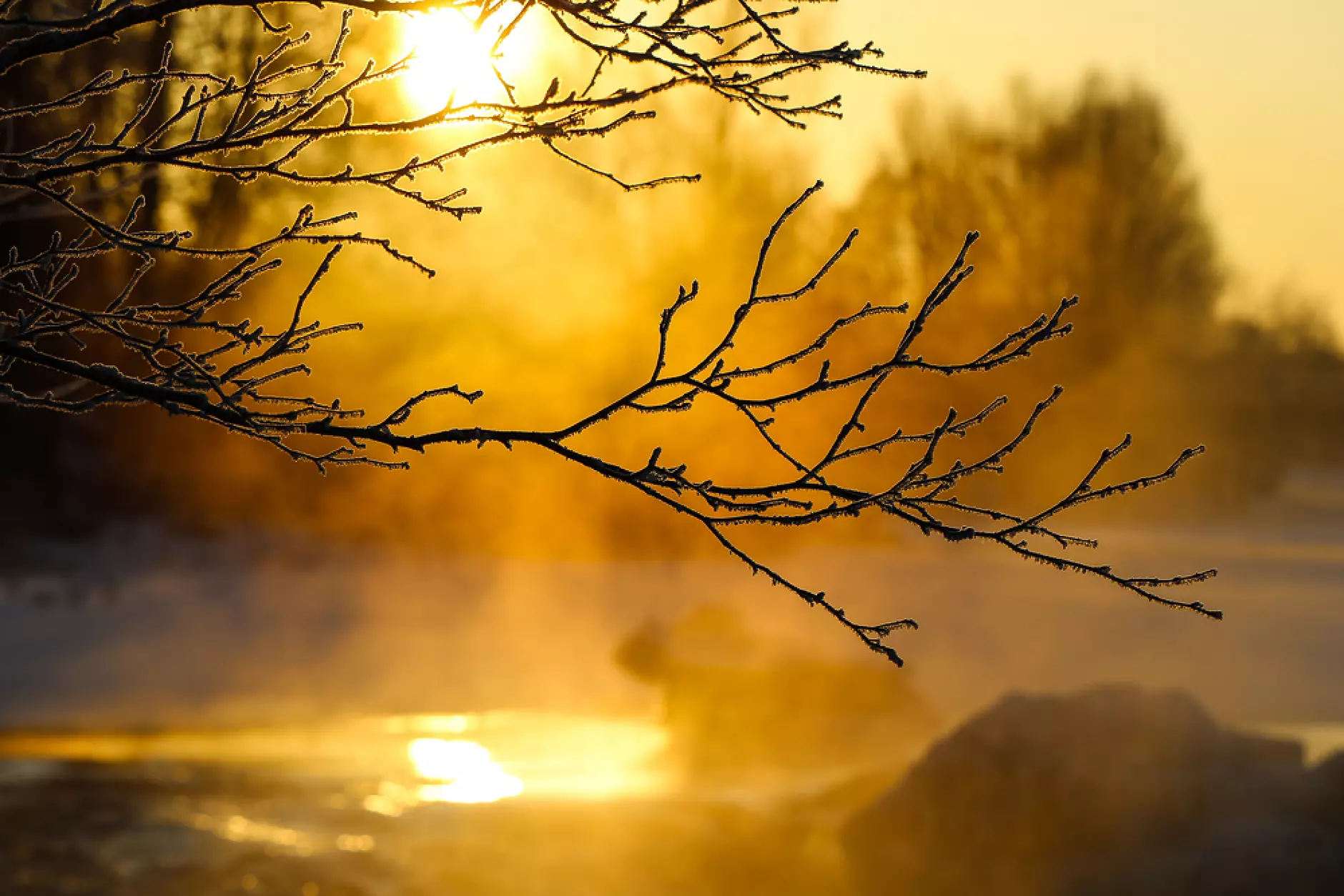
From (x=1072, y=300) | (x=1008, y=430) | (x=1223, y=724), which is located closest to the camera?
(x=1072, y=300)

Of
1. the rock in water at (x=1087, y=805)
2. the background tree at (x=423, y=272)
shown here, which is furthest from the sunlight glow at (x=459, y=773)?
the background tree at (x=423, y=272)

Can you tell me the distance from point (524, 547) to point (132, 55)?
7.59m

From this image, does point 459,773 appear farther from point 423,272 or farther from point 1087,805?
point 423,272

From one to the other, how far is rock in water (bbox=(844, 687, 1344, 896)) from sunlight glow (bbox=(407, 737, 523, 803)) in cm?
296

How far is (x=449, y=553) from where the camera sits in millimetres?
18391

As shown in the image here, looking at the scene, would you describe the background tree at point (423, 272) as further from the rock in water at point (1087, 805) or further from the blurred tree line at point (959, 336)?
the blurred tree line at point (959, 336)

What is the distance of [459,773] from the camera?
10938mm

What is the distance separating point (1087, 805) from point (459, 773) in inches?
195

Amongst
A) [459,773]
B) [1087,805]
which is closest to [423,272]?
[1087,805]

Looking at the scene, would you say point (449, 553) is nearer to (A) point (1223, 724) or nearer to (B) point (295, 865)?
(B) point (295, 865)

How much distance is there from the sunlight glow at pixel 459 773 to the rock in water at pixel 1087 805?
9.70 feet

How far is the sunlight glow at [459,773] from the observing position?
33.2ft

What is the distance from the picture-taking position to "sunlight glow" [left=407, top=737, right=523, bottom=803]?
10125 mm

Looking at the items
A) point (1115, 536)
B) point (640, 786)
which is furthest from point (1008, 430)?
point (640, 786)
